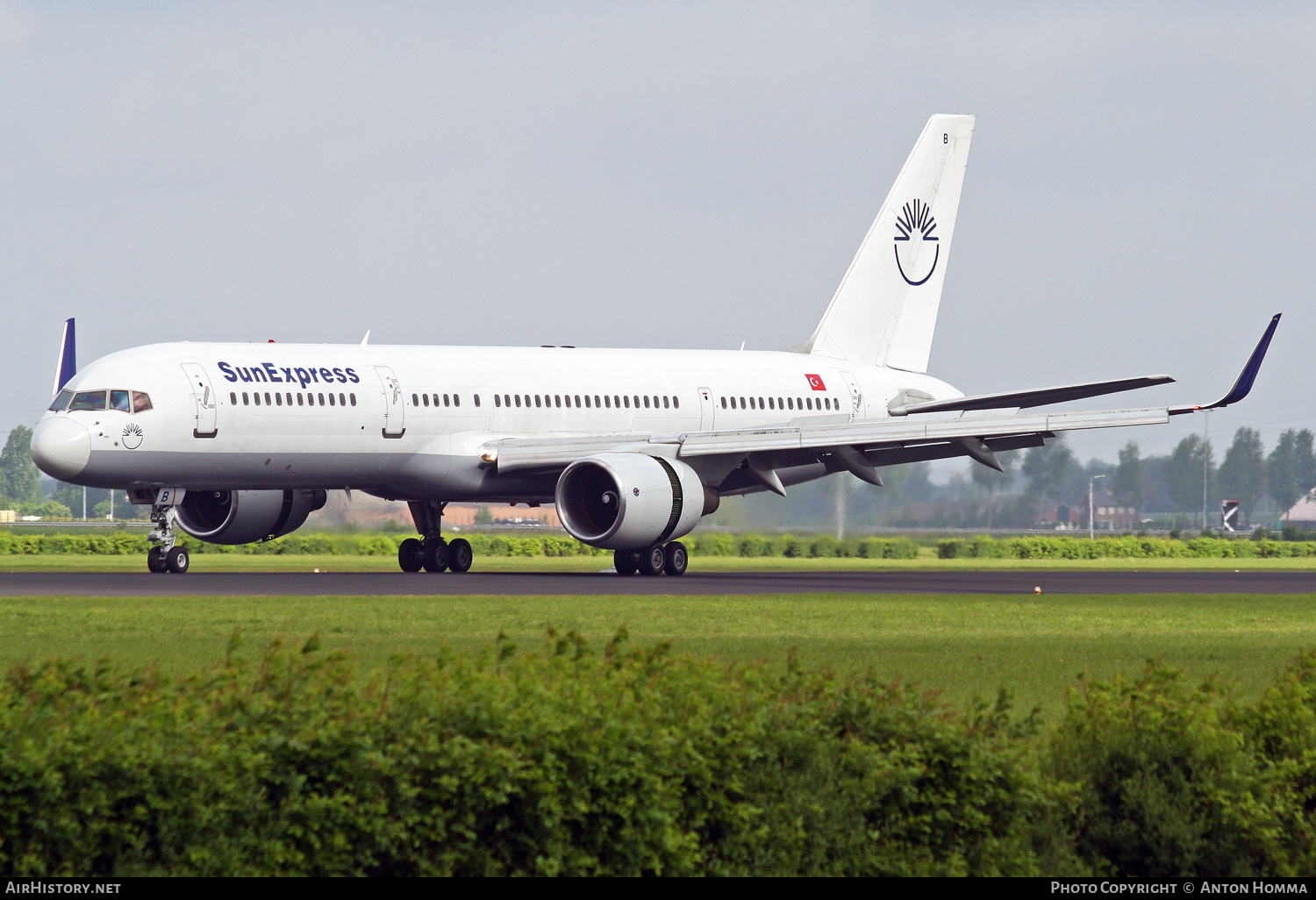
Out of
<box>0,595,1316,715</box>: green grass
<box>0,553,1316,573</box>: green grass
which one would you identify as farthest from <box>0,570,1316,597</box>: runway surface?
<box>0,553,1316,573</box>: green grass

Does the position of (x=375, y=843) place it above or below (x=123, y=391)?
below

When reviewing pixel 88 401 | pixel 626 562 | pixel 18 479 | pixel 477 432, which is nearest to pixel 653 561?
pixel 626 562

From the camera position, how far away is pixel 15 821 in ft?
26.0

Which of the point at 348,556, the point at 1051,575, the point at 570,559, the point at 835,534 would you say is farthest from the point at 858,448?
the point at 348,556

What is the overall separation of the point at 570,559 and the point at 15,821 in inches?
1790

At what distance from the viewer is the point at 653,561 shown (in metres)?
36.3

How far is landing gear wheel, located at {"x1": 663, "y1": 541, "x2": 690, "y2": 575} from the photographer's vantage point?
36.8 metres

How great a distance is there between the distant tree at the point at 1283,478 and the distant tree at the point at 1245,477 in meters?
0.43

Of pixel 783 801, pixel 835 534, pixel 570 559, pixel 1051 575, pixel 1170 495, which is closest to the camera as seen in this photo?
pixel 783 801

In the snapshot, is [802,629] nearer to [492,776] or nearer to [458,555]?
[492,776]

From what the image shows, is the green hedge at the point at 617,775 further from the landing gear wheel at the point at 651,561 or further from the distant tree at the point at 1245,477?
the distant tree at the point at 1245,477

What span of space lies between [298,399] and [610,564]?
16458 millimetres

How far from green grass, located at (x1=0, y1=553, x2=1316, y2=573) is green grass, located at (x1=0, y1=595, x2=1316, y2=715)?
15.6m

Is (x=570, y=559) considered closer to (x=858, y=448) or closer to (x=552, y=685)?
(x=858, y=448)
